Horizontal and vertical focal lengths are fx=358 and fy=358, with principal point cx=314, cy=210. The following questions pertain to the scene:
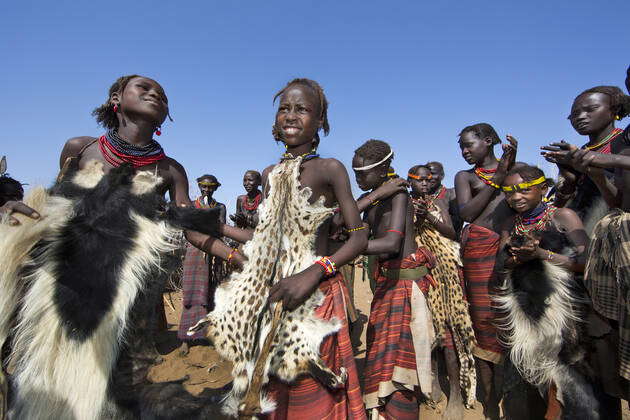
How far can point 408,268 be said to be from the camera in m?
3.08

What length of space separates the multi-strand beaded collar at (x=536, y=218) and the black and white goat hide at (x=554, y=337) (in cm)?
22

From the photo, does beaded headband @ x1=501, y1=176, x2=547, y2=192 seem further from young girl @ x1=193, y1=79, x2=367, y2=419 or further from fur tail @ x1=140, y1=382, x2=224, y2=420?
fur tail @ x1=140, y1=382, x2=224, y2=420

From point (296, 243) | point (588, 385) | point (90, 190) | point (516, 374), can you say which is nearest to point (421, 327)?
point (516, 374)

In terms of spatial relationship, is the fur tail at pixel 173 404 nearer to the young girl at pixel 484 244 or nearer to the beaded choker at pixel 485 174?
the young girl at pixel 484 244

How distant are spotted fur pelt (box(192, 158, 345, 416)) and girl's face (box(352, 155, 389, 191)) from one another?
120cm

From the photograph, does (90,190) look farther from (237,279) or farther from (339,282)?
(339,282)

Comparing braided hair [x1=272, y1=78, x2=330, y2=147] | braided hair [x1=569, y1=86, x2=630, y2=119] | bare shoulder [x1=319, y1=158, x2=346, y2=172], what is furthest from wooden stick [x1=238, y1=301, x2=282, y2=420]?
braided hair [x1=569, y1=86, x2=630, y2=119]

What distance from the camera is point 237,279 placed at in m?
2.09

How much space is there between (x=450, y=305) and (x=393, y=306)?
1.16m

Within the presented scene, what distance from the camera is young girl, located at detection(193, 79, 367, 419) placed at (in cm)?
186

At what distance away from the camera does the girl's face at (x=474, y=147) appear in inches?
160

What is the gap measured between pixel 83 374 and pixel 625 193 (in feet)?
9.84

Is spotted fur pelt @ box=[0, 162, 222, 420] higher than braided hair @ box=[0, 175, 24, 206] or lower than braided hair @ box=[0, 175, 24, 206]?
lower

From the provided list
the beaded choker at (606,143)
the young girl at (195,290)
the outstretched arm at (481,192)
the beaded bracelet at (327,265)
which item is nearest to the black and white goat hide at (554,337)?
the beaded choker at (606,143)
